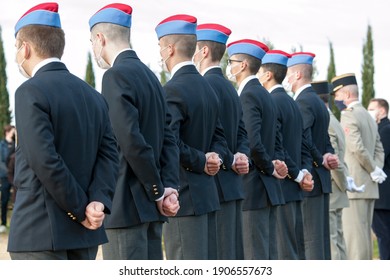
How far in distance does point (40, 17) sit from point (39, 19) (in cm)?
2

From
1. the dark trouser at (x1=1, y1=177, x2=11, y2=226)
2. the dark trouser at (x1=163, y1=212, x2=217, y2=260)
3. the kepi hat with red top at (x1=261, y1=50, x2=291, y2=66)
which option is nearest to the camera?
the dark trouser at (x1=163, y1=212, x2=217, y2=260)

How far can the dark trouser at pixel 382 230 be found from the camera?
1100 centimetres

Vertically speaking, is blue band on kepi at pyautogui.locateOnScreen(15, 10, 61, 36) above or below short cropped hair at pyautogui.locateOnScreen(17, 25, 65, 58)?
above

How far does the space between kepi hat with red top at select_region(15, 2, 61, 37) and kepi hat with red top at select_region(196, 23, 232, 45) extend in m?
2.25

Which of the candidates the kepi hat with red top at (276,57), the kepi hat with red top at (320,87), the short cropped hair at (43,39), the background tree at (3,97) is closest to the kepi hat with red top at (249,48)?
the kepi hat with red top at (276,57)

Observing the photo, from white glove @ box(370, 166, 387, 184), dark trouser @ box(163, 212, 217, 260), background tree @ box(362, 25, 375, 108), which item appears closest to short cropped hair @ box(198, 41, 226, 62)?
dark trouser @ box(163, 212, 217, 260)

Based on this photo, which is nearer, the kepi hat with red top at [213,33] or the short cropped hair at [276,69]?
the kepi hat with red top at [213,33]

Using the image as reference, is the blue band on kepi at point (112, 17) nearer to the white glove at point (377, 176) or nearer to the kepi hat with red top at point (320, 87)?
the kepi hat with red top at point (320, 87)

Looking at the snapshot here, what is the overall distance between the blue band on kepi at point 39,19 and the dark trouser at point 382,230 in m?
7.28

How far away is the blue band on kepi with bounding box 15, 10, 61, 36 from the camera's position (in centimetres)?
452

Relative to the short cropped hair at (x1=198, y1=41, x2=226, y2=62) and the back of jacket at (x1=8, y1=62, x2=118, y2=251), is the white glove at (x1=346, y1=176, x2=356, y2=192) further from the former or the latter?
the back of jacket at (x1=8, y1=62, x2=118, y2=251)

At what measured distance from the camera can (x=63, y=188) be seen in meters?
4.28

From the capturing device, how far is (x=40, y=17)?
454 centimetres
